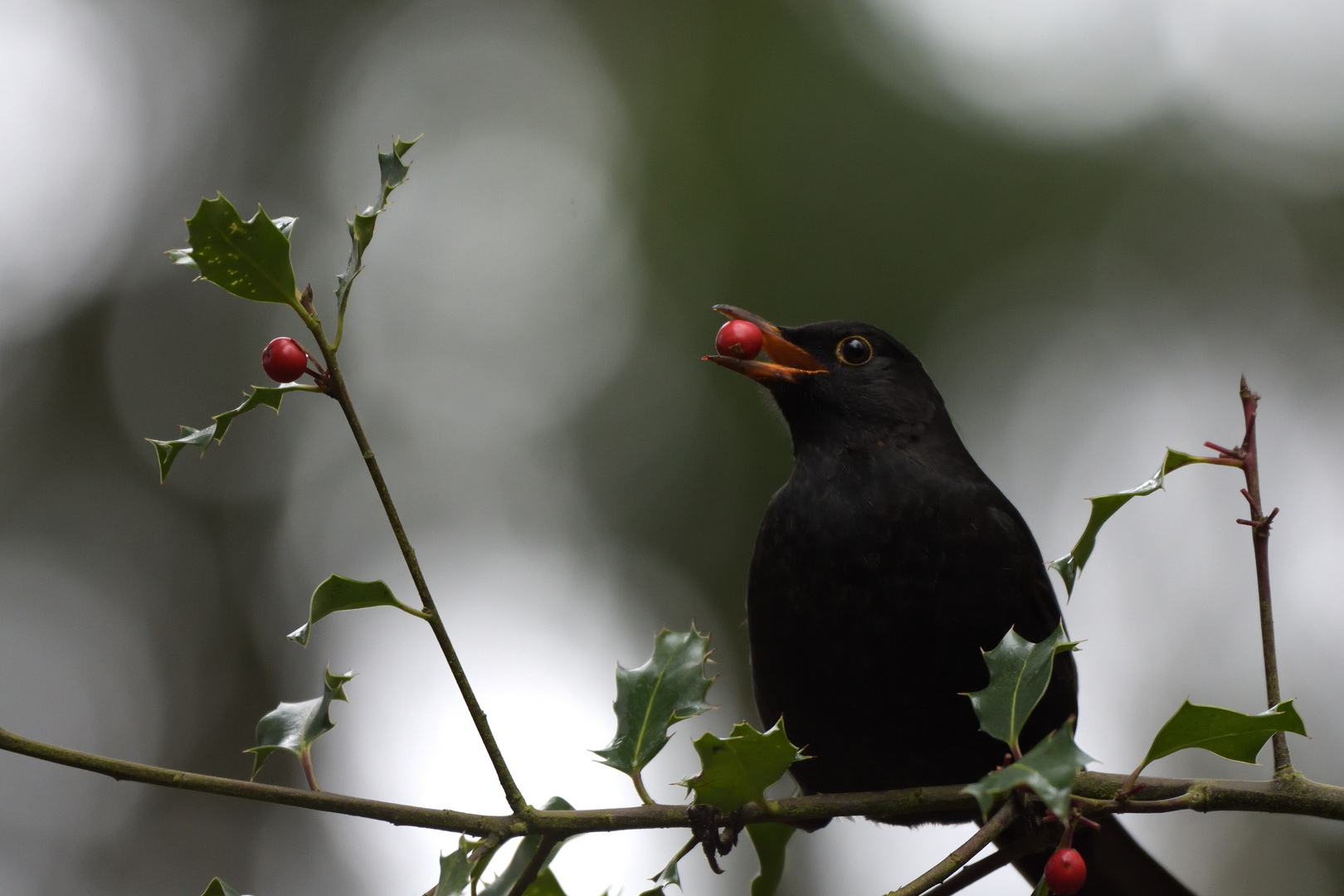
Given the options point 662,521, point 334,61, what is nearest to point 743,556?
point 662,521

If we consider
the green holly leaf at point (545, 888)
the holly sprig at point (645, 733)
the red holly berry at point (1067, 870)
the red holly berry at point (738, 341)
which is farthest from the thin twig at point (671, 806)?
the red holly berry at point (738, 341)

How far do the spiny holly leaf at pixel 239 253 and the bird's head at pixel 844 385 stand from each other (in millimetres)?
1882

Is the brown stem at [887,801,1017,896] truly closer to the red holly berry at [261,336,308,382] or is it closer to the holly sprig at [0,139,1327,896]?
the holly sprig at [0,139,1327,896]

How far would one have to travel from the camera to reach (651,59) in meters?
11.3

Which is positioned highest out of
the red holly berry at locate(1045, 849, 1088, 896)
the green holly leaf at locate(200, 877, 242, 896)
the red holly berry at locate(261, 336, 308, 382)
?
the red holly berry at locate(261, 336, 308, 382)

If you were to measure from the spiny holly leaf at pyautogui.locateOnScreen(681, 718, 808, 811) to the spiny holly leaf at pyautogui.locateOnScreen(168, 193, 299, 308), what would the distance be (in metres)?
0.97

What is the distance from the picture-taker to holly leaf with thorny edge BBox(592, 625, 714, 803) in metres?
2.04

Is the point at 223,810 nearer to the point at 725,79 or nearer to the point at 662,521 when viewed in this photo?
the point at 662,521

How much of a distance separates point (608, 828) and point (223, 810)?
24.0 ft

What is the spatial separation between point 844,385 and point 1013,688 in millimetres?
1996

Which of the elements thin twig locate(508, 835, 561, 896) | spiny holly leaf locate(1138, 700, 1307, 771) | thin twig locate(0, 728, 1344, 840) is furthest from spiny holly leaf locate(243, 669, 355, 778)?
spiny holly leaf locate(1138, 700, 1307, 771)

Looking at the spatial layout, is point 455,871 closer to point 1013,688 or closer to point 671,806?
point 671,806

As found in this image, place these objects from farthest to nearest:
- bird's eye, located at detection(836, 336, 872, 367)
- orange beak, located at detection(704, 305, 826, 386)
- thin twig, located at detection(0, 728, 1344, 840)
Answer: bird's eye, located at detection(836, 336, 872, 367) → orange beak, located at detection(704, 305, 826, 386) → thin twig, located at detection(0, 728, 1344, 840)

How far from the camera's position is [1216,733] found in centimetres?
189
